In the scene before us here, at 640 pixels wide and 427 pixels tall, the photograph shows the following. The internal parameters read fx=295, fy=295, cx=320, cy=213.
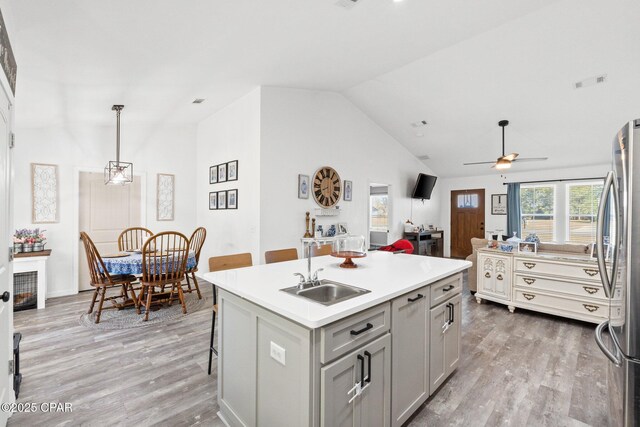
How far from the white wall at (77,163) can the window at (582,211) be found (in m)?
8.48

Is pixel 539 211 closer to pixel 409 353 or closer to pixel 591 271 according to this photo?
pixel 591 271

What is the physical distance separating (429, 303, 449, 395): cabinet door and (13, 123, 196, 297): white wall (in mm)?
5069

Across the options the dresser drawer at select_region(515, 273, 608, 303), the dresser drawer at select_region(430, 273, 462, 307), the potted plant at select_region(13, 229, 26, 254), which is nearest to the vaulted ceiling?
the potted plant at select_region(13, 229, 26, 254)

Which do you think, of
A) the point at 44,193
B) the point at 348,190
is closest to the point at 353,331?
the point at 348,190

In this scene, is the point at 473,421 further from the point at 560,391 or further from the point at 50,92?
the point at 50,92

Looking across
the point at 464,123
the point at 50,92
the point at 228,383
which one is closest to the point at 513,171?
the point at 464,123

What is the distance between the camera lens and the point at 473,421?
75.3 inches

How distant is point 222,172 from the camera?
515cm

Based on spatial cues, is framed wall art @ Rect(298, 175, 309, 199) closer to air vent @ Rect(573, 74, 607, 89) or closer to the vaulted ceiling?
the vaulted ceiling

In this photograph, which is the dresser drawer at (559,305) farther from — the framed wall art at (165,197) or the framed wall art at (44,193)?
the framed wall art at (44,193)

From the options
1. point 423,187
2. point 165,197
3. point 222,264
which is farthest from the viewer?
point 423,187

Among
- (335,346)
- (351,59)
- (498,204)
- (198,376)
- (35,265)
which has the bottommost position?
(198,376)

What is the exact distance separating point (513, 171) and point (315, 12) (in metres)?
6.95

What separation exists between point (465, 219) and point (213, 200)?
6808 mm
